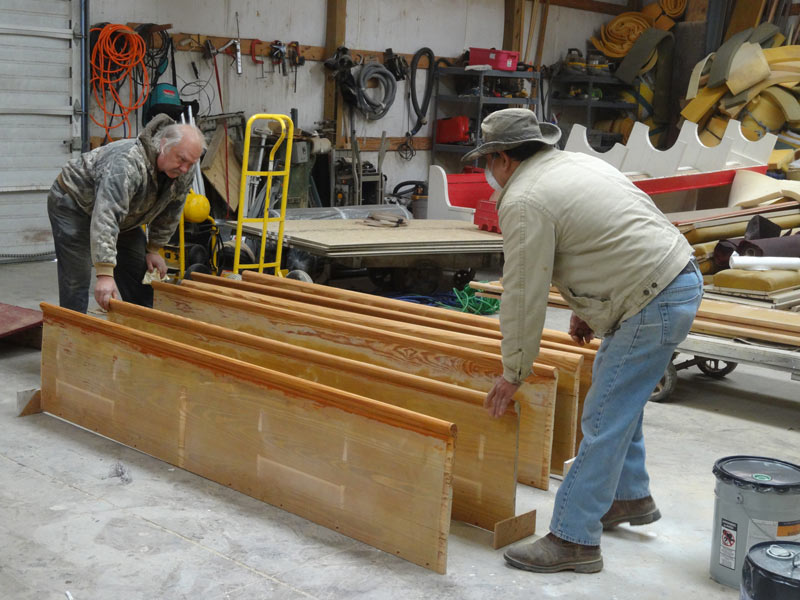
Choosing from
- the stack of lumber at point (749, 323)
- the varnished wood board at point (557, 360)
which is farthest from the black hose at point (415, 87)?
the varnished wood board at point (557, 360)

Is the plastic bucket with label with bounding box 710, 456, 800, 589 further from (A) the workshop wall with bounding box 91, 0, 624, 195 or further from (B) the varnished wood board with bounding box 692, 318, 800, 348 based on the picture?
(A) the workshop wall with bounding box 91, 0, 624, 195

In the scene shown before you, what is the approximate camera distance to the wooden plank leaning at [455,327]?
3.98m

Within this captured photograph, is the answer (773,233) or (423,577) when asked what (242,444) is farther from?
(773,233)

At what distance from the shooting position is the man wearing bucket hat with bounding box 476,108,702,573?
2.90 metres

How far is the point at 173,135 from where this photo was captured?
446 cm

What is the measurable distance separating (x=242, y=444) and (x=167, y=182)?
1.71 m

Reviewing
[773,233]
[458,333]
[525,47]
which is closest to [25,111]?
[458,333]

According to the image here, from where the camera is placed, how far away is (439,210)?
9.48 meters

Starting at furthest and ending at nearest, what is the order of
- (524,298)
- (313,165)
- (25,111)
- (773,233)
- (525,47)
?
(525,47)
(313,165)
(25,111)
(773,233)
(524,298)

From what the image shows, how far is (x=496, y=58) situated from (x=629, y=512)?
31.4ft

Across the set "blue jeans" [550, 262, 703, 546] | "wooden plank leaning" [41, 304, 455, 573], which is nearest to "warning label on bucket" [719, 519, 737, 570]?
"blue jeans" [550, 262, 703, 546]

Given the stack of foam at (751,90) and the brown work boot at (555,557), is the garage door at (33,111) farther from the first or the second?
the stack of foam at (751,90)

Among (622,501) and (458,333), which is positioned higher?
(458,333)

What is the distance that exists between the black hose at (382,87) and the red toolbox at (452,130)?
998mm
